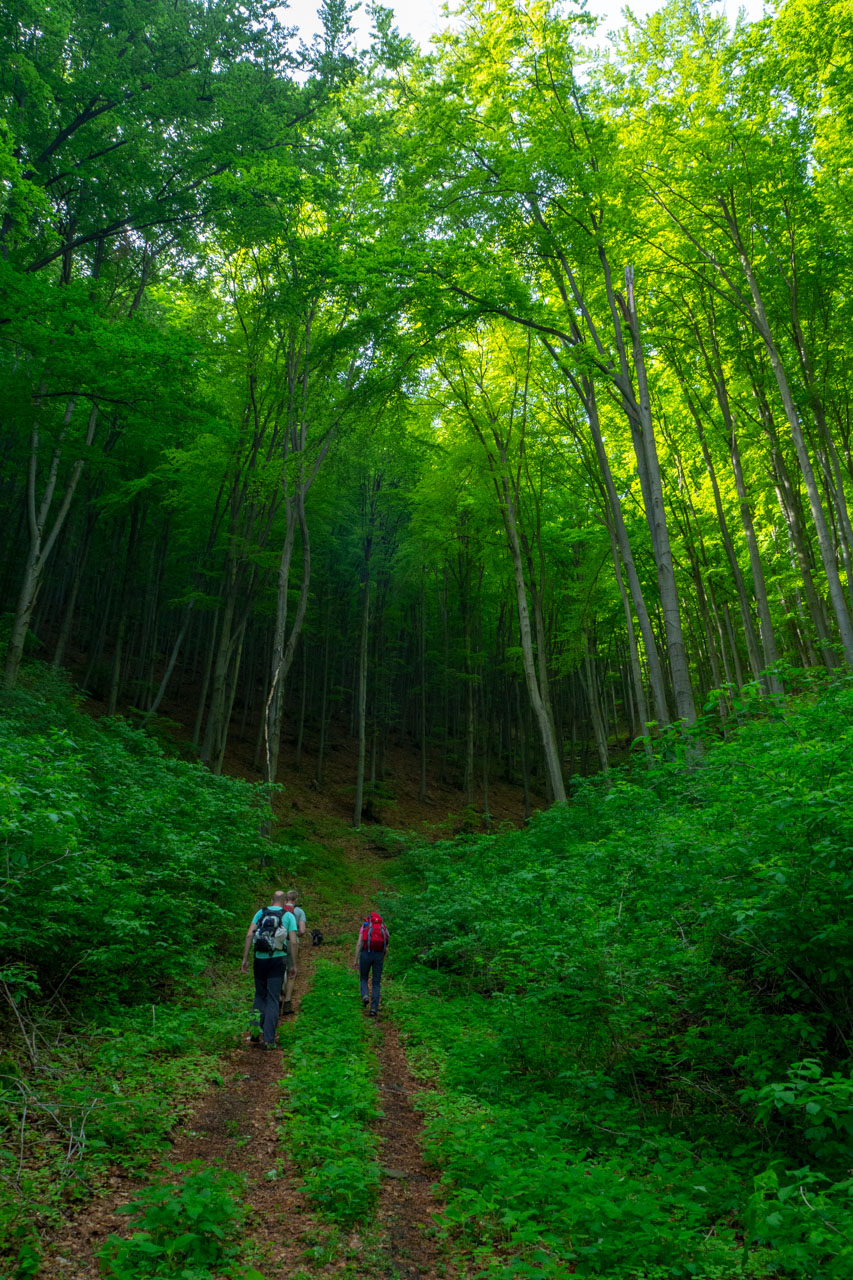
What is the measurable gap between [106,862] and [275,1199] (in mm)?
3487

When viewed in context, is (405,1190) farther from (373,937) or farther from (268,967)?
(373,937)

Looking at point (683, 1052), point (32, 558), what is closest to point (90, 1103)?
point (683, 1052)

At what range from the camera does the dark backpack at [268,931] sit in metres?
7.11

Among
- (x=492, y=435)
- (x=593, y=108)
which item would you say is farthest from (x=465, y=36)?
(x=492, y=435)

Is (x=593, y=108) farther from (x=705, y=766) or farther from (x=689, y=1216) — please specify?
(x=689, y=1216)

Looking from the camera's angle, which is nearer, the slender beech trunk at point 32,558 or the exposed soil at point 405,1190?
the exposed soil at point 405,1190

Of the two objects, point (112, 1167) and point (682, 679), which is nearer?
point (112, 1167)

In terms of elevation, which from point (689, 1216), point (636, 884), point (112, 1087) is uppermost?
point (636, 884)

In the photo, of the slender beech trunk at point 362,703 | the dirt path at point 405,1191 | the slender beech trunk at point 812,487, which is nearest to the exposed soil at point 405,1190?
the dirt path at point 405,1191

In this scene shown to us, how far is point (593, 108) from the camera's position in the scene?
37.9 ft

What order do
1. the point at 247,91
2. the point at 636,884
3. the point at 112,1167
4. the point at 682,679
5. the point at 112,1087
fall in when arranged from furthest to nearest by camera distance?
1. the point at 247,91
2. the point at 682,679
3. the point at 636,884
4. the point at 112,1087
5. the point at 112,1167

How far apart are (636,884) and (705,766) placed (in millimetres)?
1939

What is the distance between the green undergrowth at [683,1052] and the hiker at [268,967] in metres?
1.55

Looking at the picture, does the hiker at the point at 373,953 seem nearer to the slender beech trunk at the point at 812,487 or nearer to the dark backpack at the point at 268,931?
the dark backpack at the point at 268,931
